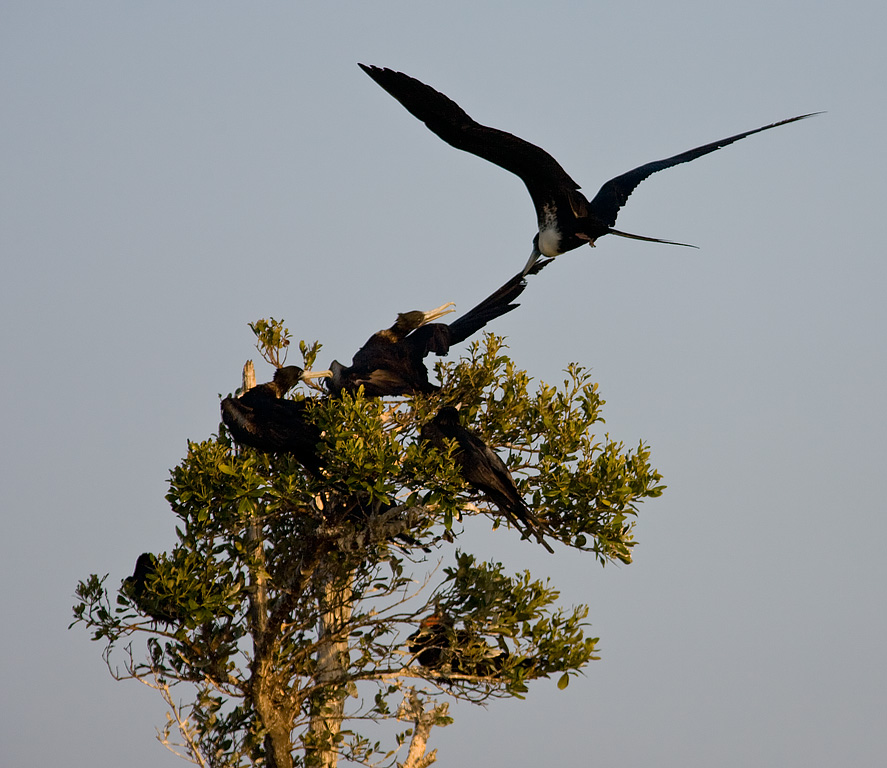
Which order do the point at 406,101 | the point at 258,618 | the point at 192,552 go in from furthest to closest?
the point at 258,618, the point at 192,552, the point at 406,101

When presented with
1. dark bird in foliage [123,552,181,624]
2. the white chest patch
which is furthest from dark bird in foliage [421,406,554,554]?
dark bird in foliage [123,552,181,624]

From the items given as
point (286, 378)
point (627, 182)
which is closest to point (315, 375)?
point (286, 378)

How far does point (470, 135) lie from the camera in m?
10.7

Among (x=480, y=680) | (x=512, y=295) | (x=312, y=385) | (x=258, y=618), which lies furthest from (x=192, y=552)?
(x=512, y=295)

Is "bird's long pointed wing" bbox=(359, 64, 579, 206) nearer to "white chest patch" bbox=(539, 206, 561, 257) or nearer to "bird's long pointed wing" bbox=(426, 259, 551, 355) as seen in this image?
"white chest patch" bbox=(539, 206, 561, 257)

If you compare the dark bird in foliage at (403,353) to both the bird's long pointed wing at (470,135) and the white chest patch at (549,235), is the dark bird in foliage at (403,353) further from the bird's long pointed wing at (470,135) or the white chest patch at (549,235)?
the bird's long pointed wing at (470,135)

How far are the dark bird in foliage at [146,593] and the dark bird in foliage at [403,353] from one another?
2.33m

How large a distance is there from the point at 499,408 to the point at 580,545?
147 cm

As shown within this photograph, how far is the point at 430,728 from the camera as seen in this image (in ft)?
40.8

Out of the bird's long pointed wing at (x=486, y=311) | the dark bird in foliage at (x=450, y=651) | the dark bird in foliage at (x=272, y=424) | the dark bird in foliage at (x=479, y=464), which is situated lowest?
the dark bird in foliage at (x=450, y=651)

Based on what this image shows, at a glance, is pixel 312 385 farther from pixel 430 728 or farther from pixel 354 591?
pixel 430 728

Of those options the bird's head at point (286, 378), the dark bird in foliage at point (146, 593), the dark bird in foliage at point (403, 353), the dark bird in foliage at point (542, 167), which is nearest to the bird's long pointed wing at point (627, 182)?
the dark bird in foliage at point (542, 167)

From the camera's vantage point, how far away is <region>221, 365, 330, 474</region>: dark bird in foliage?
11039 millimetres

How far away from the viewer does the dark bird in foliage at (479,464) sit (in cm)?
1089
